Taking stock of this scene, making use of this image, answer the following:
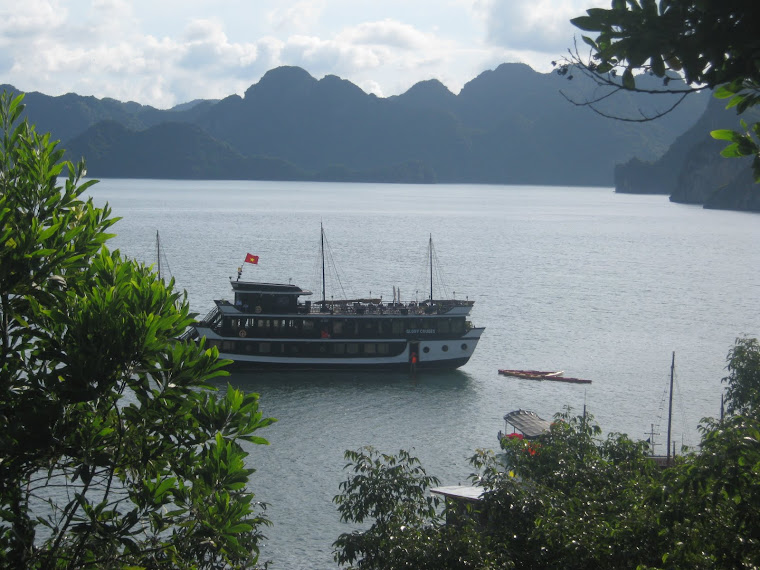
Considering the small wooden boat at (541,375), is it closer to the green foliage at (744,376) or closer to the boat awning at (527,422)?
the boat awning at (527,422)

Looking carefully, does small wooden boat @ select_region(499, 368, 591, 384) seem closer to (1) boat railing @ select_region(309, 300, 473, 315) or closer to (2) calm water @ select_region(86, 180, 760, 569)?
(2) calm water @ select_region(86, 180, 760, 569)

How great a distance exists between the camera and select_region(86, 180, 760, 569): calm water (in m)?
31.4

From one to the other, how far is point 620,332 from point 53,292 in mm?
52464

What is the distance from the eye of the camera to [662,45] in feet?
14.9

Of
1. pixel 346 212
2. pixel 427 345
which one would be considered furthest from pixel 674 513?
pixel 346 212

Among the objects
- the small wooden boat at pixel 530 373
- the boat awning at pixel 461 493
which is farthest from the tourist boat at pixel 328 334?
the boat awning at pixel 461 493

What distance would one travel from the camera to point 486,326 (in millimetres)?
56719

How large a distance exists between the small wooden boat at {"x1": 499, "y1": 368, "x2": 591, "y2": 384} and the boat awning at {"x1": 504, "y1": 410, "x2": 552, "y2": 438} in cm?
803

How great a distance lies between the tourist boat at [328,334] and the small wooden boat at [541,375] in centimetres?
260

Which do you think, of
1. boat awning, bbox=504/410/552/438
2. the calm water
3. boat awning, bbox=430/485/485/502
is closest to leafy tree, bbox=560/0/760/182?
Answer: boat awning, bbox=430/485/485/502

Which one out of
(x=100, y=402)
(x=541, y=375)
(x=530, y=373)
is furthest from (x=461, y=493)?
(x=530, y=373)

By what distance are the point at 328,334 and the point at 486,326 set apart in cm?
1583

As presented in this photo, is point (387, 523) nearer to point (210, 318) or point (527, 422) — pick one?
point (527, 422)

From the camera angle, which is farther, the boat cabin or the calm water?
the boat cabin
